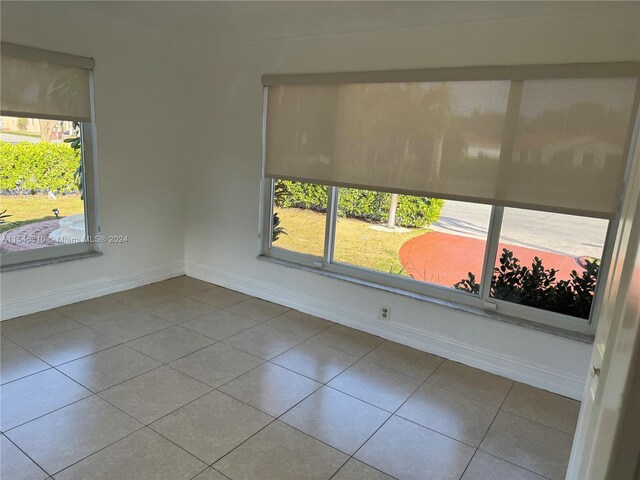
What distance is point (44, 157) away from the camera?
11.1 feet

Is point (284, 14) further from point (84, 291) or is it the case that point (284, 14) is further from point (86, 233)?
point (84, 291)

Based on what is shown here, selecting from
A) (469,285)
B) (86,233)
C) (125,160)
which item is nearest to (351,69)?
(469,285)

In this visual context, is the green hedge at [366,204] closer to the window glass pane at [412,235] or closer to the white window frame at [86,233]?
the window glass pane at [412,235]

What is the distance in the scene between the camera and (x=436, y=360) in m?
3.09

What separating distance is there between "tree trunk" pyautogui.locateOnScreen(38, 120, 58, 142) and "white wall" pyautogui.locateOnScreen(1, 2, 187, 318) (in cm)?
34

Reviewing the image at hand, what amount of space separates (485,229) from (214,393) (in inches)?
81.4

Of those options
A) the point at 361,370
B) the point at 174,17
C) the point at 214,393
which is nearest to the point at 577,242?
the point at 361,370

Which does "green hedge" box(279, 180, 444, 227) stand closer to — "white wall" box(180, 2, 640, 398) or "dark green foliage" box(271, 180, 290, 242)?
"dark green foliage" box(271, 180, 290, 242)

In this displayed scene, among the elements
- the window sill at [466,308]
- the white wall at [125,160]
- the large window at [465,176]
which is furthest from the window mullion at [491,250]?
the white wall at [125,160]

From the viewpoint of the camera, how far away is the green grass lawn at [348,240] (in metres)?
3.40

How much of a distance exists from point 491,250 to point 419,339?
2.80 feet

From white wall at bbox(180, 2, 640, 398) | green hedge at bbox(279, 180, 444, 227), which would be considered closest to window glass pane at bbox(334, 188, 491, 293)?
green hedge at bbox(279, 180, 444, 227)

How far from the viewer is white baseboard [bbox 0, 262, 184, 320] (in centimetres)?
336

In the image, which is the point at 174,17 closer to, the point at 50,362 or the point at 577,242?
the point at 50,362
